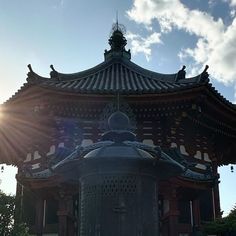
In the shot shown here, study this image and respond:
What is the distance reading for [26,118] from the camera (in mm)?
15109

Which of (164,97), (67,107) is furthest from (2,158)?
(164,97)

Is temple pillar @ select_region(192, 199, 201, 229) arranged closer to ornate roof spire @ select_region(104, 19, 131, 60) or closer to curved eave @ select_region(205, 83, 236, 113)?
curved eave @ select_region(205, 83, 236, 113)

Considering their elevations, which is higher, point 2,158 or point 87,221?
point 2,158

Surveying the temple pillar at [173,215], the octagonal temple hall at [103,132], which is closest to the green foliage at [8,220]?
the octagonal temple hall at [103,132]

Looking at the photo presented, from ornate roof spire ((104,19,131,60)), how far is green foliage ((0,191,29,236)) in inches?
400

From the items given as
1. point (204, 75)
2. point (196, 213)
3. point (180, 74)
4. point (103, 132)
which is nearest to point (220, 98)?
point (204, 75)

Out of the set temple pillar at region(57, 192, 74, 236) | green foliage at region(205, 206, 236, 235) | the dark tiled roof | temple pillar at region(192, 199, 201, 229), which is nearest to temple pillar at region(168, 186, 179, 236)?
green foliage at region(205, 206, 236, 235)

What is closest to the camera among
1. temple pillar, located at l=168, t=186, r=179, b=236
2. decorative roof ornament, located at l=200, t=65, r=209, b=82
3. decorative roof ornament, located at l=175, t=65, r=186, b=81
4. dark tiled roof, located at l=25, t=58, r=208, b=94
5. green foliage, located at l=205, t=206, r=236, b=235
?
green foliage, located at l=205, t=206, r=236, b=235

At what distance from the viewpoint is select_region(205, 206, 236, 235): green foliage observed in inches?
448

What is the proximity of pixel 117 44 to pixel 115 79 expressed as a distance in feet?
17.4

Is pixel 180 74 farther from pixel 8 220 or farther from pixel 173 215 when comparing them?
pixel 8 220

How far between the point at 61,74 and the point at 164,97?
592 cm

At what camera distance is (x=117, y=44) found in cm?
2111

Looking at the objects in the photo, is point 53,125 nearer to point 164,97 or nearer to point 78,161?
point 164,97
